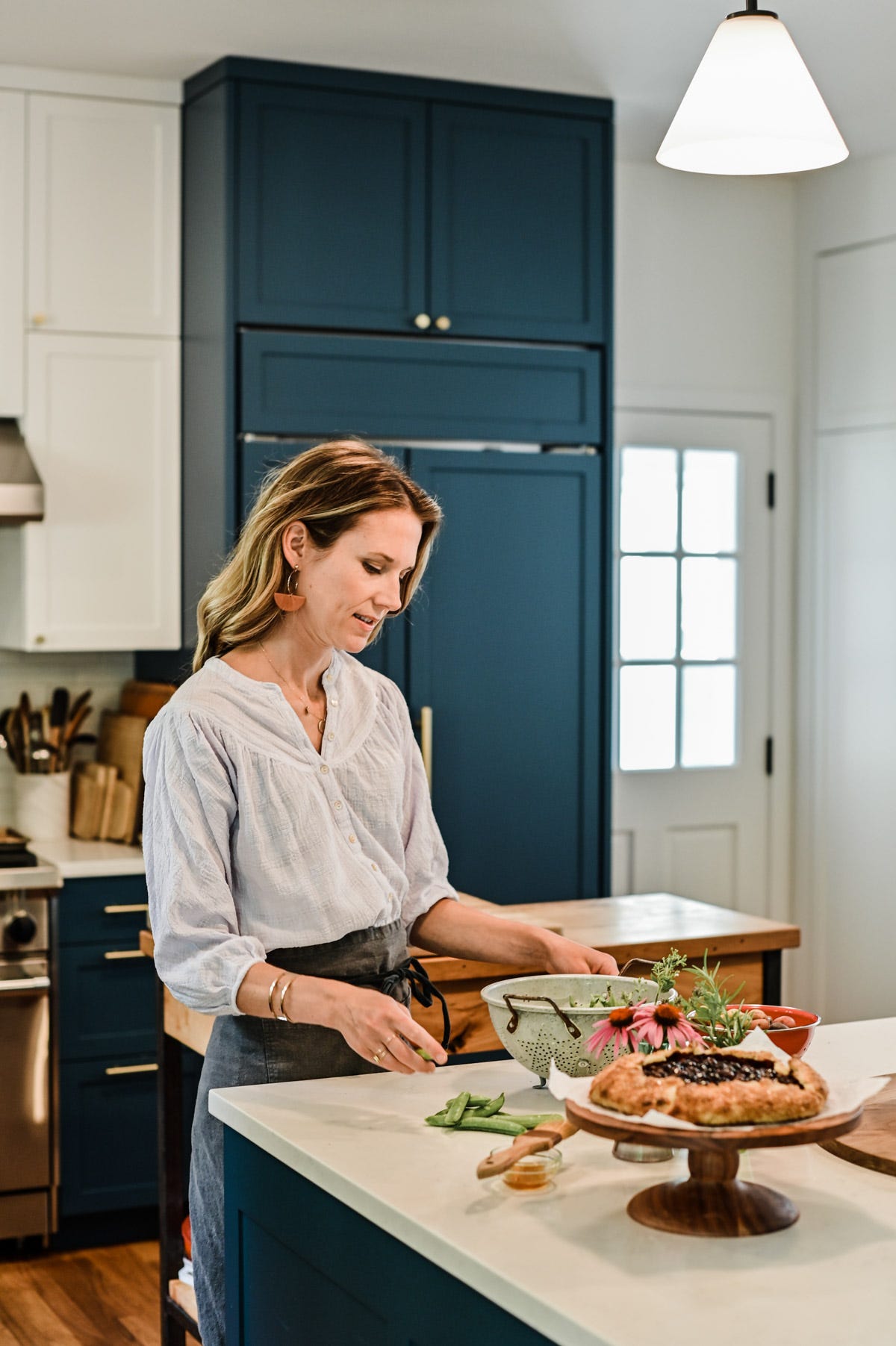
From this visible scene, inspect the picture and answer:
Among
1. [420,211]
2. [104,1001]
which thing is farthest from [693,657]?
[104,1001]

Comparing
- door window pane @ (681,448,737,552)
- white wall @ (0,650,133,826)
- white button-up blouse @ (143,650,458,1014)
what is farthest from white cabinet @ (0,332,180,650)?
white button-up blouse @ (143,650,458,1014)

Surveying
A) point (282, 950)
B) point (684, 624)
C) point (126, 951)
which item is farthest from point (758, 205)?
point (282, 950)

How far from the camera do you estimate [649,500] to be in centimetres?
492

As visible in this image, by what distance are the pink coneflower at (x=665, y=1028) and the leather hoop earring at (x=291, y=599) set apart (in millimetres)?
719

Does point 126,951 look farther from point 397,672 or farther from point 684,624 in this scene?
point 684,624

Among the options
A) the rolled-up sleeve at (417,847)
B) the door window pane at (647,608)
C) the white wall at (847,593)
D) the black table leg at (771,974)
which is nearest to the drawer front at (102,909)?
the black table leg at (771,974)

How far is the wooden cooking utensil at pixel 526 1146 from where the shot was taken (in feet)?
4.80

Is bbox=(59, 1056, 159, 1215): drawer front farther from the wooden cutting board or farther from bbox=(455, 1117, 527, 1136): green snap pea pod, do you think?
the wooden cutting board

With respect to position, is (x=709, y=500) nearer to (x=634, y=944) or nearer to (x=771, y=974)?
(x=771, y=974)

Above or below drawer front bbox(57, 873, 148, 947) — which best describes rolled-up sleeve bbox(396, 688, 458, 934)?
above

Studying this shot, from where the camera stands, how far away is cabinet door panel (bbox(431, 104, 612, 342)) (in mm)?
4055

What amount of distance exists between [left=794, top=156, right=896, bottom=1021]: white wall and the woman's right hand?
3.41 meters

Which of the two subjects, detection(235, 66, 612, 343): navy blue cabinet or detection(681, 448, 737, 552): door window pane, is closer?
detection(235, 66, 612, 343): navy blue cabinet

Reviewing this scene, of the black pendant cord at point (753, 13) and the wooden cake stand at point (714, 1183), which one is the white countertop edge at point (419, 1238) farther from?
the black pendant cord at point (753, 13)
